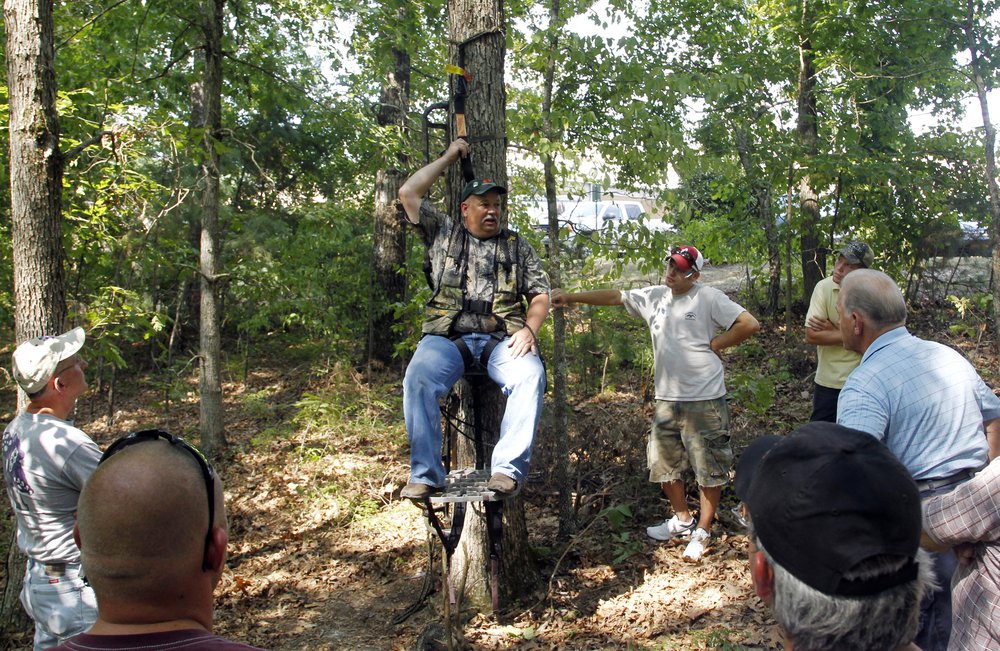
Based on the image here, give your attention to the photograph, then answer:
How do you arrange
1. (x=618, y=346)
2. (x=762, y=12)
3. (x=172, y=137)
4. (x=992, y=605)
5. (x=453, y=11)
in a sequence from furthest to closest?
(x=762, y=12) < (x=618, y=346) < (x=172, y=137) < (x=453, y=11) < (x=992, y=605)

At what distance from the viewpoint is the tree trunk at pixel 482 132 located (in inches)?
187

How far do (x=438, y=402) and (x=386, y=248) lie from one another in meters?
7.46

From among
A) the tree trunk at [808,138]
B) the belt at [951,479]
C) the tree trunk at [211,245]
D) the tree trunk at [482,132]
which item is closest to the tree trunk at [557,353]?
the tree trunk at [482,132]

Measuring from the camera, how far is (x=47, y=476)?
A: 10.2 ft

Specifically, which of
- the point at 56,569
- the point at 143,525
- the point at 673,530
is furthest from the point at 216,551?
the point at 673,530

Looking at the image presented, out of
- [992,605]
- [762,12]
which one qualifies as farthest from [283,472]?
[762,12]

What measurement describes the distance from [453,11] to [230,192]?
35.8ft

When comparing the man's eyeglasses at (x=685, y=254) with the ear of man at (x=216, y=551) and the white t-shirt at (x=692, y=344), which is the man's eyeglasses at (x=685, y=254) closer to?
the white t-shirt at (x=692, y=344)

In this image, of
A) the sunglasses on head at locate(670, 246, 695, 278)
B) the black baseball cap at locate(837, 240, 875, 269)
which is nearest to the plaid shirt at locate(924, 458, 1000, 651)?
the black baseball cap at locate(837, 240, 875, 269)

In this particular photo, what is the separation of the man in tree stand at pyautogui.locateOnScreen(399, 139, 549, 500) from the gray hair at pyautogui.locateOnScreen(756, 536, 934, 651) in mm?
2298

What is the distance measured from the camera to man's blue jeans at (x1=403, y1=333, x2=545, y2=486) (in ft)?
12.6

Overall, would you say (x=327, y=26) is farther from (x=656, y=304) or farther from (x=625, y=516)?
(x=625, y=516)

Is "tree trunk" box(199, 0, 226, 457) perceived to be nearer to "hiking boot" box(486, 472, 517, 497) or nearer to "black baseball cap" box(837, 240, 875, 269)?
"hiking boot" box(486, 472, 517, 497)

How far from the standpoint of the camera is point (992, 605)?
96.3 inches
